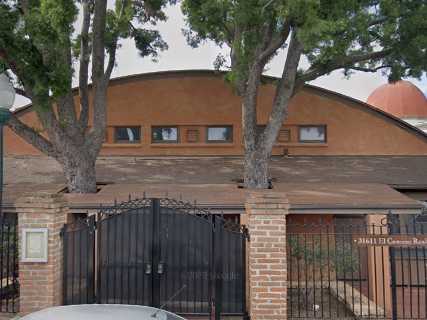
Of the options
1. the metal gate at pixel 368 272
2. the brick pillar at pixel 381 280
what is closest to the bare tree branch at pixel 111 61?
the metal gate at pixel 368 272

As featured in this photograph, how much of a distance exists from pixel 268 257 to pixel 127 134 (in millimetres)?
11862

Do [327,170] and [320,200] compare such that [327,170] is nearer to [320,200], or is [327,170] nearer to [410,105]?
[320,200]

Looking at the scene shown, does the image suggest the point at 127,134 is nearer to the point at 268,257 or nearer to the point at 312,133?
the point at 312,133

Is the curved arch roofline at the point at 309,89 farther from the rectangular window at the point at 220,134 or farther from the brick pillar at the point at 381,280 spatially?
the brick pillar at the point at 381,280

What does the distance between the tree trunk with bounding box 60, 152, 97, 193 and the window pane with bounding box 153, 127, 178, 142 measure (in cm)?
425

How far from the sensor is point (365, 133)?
1709 cm

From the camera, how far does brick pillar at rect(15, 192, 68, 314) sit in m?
6.79

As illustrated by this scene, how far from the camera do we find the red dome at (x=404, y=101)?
35.2m

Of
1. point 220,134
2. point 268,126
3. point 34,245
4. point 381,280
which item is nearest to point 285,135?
point 220,134

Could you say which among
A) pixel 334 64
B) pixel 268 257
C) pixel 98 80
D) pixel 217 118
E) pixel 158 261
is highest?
pixel 334 64

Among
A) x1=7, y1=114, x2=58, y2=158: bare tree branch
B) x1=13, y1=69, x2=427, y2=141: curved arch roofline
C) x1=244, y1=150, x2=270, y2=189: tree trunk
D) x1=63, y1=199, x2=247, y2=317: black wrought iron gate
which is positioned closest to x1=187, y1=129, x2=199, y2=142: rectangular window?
x1=13, y1=69, x2=427, y2=141: curved arch roofline

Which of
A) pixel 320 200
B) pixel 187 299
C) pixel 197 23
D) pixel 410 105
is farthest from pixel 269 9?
pixel 410 105

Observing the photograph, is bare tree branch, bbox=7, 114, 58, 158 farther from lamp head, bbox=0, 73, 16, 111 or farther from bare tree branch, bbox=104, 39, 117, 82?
lamp head, bbox=0, 73, 16, 111

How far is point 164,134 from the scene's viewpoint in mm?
17438
